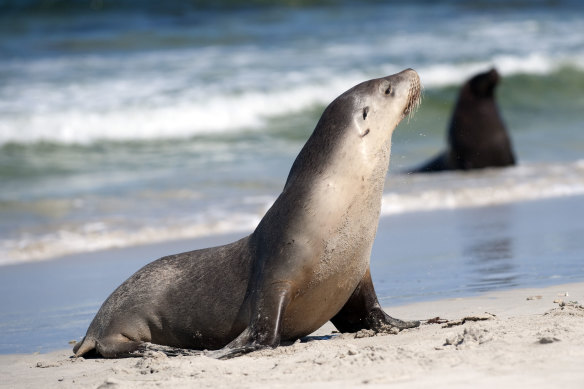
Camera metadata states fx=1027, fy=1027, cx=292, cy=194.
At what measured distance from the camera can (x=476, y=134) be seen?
14.1m

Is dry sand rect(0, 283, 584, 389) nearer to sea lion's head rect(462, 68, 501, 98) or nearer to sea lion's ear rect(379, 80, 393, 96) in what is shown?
sea lion's ear rect(379, 80, 393, 96)

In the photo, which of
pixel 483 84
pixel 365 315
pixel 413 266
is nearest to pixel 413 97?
pixel 365 315

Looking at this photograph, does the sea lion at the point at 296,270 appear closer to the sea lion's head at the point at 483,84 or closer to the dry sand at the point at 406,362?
the dry sand at the point at 406,362

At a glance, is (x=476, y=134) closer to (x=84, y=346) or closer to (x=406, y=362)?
(x=84, y=346)

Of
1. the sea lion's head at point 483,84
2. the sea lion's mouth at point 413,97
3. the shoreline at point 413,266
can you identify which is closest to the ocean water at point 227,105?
the shoreline at point 413,266

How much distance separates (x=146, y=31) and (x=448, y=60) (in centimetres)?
886

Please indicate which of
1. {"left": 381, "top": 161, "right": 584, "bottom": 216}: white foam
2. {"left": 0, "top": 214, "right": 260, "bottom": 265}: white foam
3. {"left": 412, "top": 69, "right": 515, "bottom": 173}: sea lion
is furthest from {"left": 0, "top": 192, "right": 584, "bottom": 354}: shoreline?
{"left": 412, "top": 69, "right": 515, "bottom": 173}: sea lion

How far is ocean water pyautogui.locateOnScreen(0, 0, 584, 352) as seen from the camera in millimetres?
10148

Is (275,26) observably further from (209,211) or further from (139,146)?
(209,211)

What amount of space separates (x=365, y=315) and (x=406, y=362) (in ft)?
4.31

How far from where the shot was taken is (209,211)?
32.9ft

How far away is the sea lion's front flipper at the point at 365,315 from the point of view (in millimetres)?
5141

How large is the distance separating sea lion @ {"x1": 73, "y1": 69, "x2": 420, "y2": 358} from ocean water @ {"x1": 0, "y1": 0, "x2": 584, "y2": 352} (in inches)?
34.8

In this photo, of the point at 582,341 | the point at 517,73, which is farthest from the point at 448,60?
the point at 582,341
